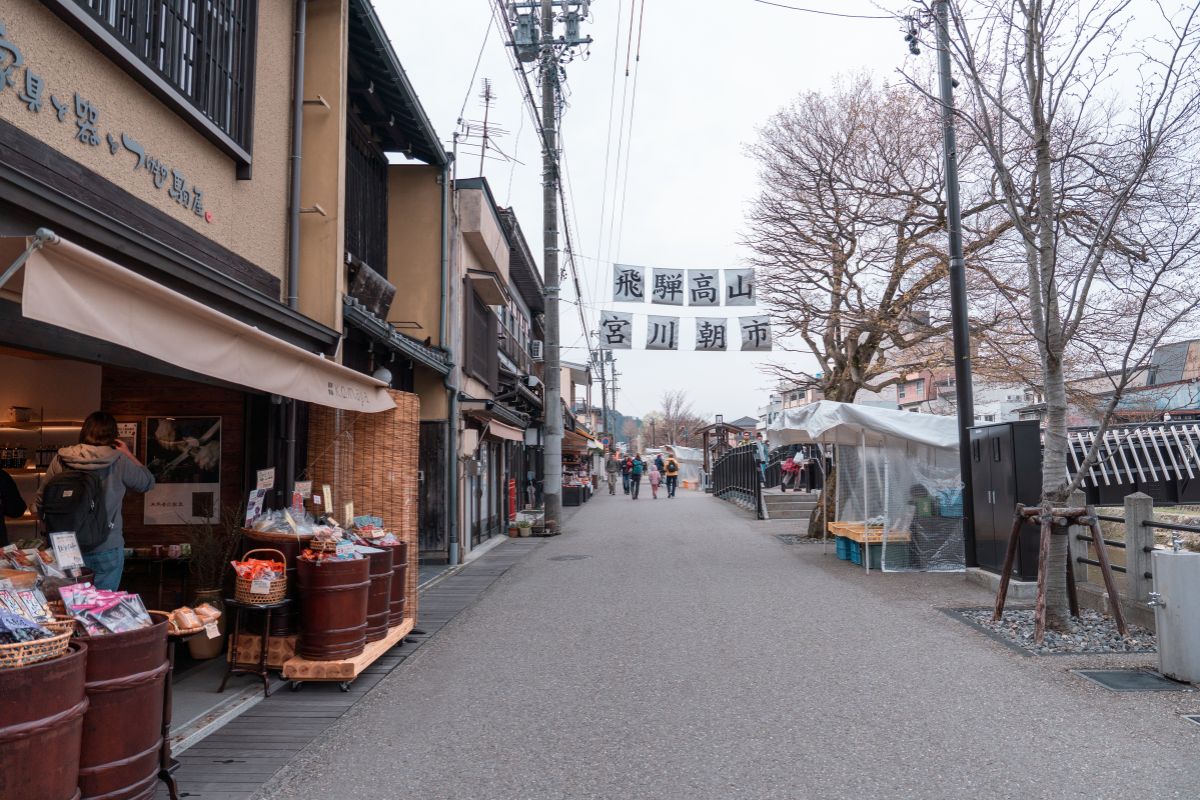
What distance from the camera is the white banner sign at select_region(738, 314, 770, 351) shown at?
16.3 m

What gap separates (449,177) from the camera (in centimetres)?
1370

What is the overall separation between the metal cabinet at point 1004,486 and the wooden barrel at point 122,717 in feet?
29.7

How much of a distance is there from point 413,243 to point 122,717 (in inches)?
417

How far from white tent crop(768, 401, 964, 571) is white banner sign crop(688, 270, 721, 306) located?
13.3ft

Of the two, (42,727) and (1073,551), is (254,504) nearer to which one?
(42,727)

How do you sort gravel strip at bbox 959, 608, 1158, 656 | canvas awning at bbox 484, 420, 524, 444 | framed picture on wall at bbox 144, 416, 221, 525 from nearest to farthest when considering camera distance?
1. gravel strip at bbox 959, 608, 1158, 656
2. framed picture on wall at bbox 144, 416, 221, 525
3. canvas awning at bbox 484, 420, 524, 444

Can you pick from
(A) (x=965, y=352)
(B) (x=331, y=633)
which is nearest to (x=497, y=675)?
(B) (x=331, y=633)

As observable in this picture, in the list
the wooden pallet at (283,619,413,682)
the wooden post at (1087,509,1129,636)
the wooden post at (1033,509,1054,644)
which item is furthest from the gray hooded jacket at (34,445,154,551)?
the wooden post at (1087,509,1129,636)

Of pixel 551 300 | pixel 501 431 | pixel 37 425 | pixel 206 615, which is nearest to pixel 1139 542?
pixel 206 615

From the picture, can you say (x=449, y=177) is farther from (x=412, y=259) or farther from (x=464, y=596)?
(x=464, y=596)

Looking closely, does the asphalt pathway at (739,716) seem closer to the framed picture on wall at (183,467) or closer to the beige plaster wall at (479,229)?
the framed picture on wall at (183,467)

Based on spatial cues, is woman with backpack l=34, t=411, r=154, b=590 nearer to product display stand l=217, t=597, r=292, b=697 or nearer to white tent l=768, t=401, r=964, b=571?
product display stand l=217, t=597, r=292, b=697

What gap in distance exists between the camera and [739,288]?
15914mm

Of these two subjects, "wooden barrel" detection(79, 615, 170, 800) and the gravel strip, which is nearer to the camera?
"wooden barrel" detection(79, 615, 170, 800)
